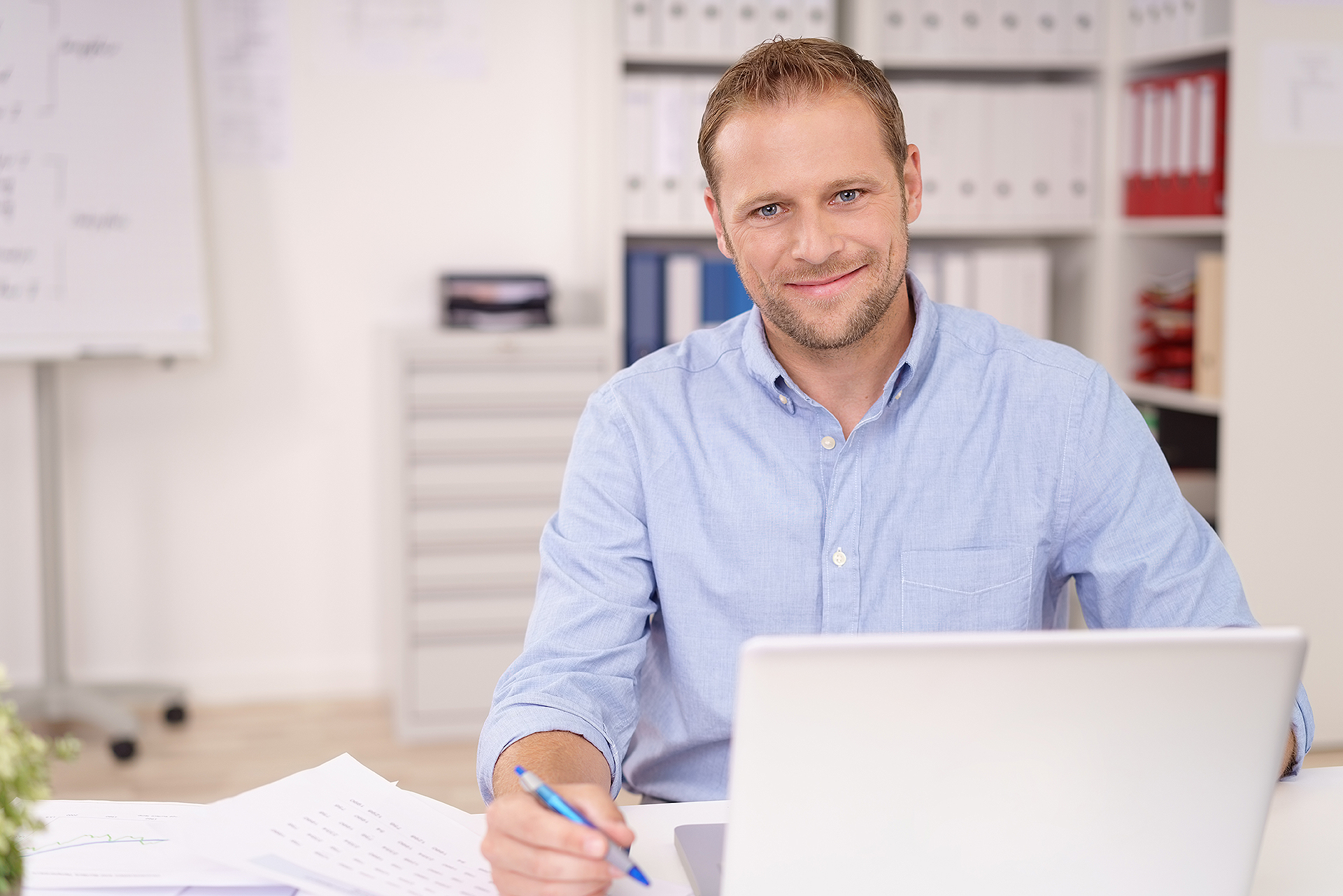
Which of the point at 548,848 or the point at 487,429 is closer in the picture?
the point at 548,848

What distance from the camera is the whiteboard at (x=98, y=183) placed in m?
2.88

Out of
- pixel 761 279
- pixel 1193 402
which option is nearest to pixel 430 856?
pixel 761 279

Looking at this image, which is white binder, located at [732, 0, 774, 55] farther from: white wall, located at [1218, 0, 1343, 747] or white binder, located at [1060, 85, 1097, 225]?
white wall, located at [1218, 0, 1343, 747]

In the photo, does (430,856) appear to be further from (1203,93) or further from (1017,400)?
(1203,93)

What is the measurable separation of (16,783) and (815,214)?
35.1 inches

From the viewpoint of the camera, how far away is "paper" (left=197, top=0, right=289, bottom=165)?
10.5ft

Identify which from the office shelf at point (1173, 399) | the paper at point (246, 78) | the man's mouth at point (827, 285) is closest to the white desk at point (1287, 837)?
the man's mouth at point (827, 285)

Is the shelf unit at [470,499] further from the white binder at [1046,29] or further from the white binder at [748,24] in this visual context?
the white binder at [1046,29]

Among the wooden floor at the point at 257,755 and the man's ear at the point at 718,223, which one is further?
the wooden floor at the point at 257,755

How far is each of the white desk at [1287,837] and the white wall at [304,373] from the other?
7.75 feet

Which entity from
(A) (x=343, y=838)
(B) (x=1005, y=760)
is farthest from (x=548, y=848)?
(B) (x=1005, y=760)

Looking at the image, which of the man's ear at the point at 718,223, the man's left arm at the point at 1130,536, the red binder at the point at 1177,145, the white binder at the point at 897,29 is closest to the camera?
the man's left arm at the point at 1130,536

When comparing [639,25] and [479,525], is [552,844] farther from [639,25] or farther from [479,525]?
[639,25]

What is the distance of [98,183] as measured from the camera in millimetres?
2938
